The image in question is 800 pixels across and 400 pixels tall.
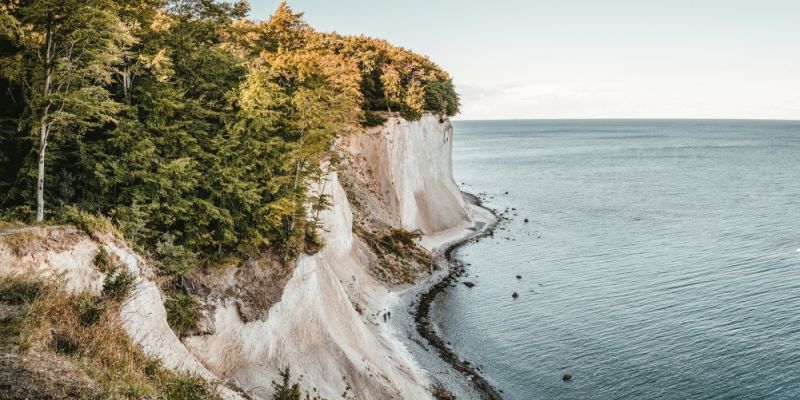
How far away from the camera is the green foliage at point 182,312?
21719 millimetres

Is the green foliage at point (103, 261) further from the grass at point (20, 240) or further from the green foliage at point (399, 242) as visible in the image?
the green foliage at point (399, 242)

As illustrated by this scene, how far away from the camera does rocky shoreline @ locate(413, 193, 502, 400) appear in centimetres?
3381

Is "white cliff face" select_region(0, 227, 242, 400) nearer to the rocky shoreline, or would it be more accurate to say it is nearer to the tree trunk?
the tree trunk

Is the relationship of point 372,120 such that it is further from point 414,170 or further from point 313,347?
point 313,347

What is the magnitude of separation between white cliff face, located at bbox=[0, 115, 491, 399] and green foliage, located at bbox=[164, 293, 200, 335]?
0.55 metres

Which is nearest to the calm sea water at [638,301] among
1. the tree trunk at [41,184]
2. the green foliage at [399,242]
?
the green foliage at [399,242]

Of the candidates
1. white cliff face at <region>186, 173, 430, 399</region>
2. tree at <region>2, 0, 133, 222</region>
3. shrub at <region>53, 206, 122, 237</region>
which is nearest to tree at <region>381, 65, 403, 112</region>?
white cliff face at <region>186, 173, 430, 399</region>

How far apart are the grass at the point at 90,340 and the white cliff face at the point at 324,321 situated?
143cm

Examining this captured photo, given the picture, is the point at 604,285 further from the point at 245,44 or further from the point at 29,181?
the point at 29,181

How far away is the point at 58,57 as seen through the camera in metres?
19.5

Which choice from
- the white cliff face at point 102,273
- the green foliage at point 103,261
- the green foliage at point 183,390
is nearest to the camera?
the green foliage at point 183,390

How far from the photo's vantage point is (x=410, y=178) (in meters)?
67.4

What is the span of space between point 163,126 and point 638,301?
Result: 129 feet

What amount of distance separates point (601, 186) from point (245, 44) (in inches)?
3927
